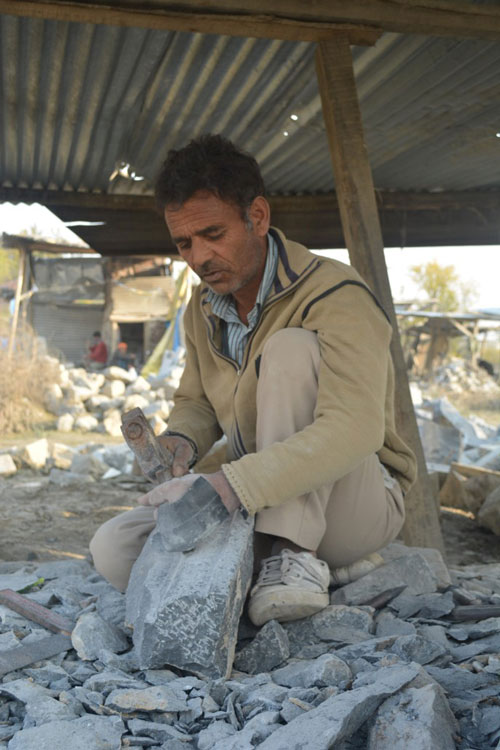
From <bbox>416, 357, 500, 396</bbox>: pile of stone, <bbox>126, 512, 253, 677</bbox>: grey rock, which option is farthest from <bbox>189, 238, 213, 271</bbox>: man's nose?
<bbox>416, 357, 500, 396</bbox>: pile of stone

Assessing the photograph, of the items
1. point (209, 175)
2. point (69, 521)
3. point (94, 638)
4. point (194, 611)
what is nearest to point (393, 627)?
point (194, 611)

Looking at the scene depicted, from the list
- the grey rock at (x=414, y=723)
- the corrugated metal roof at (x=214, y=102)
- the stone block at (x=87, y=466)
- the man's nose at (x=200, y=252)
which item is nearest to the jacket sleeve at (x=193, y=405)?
the man's nose at (x=200, y=252)

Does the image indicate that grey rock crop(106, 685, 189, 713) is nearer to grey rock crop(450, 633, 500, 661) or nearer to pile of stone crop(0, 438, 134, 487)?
grey rock crop(450, 633, 500, 661)

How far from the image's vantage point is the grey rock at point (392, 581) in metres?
2.44

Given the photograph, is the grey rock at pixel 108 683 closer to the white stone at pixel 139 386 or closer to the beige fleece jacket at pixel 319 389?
the beige fleece jacket at pixel 319 389

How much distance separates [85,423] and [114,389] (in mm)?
2618

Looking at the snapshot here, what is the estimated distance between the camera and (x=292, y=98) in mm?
4621

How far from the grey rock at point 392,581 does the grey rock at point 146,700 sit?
823 mm

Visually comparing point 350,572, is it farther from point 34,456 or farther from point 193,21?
point 34,456

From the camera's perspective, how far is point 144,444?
7.55ft

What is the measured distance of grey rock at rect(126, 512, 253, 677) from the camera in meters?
1.90

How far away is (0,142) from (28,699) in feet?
14.3

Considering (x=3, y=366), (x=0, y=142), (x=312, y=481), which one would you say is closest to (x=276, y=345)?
(x=312, y=481)

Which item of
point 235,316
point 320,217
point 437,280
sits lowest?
point 235,316
